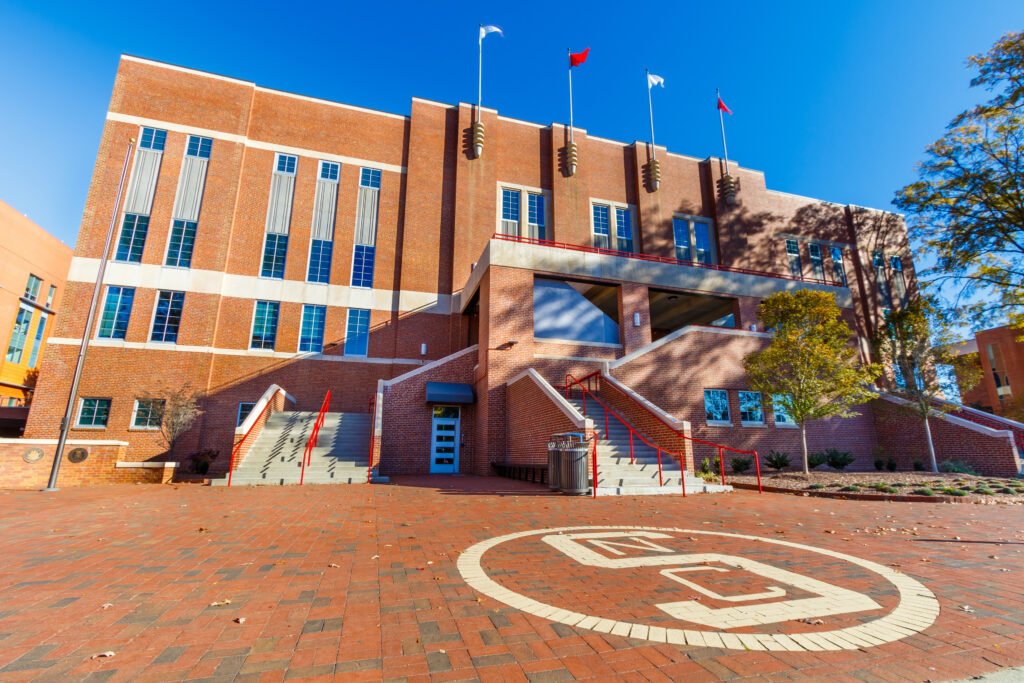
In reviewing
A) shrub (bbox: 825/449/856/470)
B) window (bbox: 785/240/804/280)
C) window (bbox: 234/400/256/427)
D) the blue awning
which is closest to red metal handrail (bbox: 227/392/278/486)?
window (bbox: 234/400/256/427)

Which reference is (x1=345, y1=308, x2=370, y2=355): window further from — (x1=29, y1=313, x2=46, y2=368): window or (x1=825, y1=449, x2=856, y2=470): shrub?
(x1=29, y1=313, x2=46, y2=368): window

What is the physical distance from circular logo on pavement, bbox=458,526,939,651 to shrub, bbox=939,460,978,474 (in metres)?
16.0

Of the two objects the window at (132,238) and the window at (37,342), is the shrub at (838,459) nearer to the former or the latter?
the window at (132,238)

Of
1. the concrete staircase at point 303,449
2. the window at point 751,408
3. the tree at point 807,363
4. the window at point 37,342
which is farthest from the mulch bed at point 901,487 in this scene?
the window at point 37,342

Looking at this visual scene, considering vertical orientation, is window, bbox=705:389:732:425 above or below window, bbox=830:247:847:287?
below

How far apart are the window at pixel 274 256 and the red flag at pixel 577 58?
19.8 meters

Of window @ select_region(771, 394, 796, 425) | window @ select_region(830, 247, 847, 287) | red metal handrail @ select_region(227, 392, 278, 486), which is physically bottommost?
red metal handrail @ select_region(227, 392, 278, 486)

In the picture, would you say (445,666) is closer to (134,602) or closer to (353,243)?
(134,602)

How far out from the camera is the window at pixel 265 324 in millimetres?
21938

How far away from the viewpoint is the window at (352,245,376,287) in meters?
24.0

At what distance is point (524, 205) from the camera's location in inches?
1073

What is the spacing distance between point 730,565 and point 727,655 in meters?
2.29

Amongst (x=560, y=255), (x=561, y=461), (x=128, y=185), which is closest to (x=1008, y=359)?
(x=560, y=255)

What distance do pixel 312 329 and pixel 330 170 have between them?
895 centimetres
